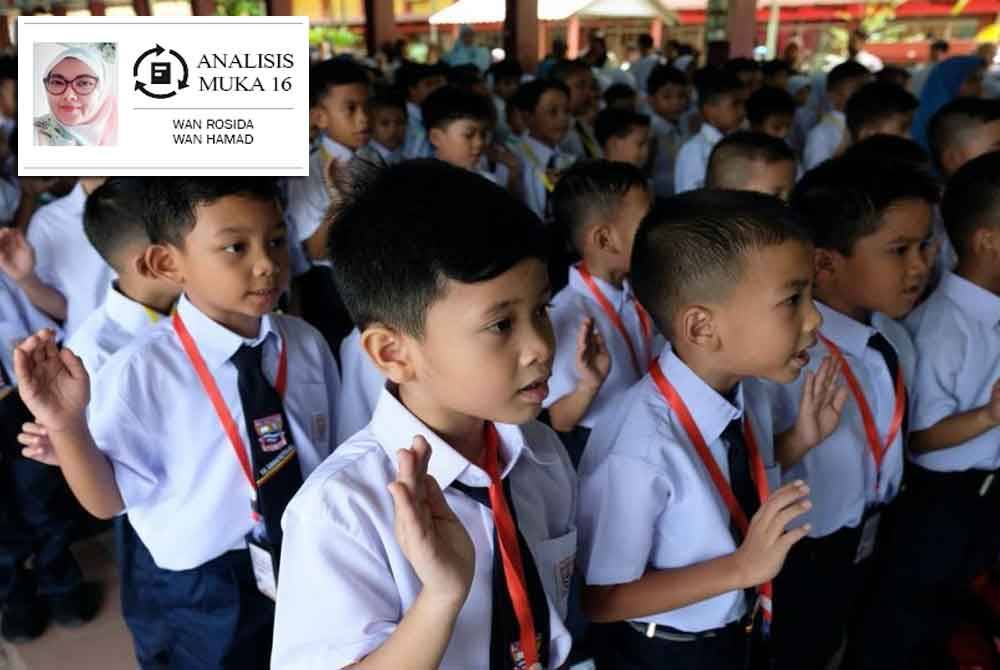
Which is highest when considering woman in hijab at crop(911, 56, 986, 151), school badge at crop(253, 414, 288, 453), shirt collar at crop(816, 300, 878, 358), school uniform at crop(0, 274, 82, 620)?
woman in hijab at crop(911, 56, 986, 151)

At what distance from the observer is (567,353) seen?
6.14 ft

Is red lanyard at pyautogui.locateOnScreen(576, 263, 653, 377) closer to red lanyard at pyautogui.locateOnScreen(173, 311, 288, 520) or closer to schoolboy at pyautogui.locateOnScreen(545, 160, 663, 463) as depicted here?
schoolboy at pyautogui.locateOnScreen(545, 160, 663, 463)

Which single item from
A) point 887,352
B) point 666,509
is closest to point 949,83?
point 887,352

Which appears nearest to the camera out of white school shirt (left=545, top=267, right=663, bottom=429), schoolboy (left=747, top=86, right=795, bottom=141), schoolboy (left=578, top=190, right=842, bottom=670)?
schoolboy (left=578, top=190, right=842, bottom=670)

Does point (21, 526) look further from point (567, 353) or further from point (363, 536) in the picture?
point (363, 536)

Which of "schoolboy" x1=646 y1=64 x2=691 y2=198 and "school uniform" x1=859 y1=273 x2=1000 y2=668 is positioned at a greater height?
"schoolboy" x1=646 y1=64 x2=691 y2=198

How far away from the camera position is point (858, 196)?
64.1 inches

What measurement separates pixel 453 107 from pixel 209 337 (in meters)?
2.31

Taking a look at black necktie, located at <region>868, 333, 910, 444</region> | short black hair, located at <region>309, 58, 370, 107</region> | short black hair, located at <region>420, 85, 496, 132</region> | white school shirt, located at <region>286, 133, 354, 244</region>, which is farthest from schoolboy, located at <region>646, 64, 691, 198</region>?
black necktie, located at <region>868, 333, 910, 444</region>

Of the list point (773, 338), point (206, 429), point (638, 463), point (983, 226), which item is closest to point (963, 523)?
point (983, 226)

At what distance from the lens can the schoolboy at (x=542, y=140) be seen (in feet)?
13.3

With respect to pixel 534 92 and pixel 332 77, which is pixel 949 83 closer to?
pixel 534 92

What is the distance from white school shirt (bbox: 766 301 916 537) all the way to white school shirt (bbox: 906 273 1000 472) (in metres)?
0.12

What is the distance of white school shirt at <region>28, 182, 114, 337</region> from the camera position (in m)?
2.26
